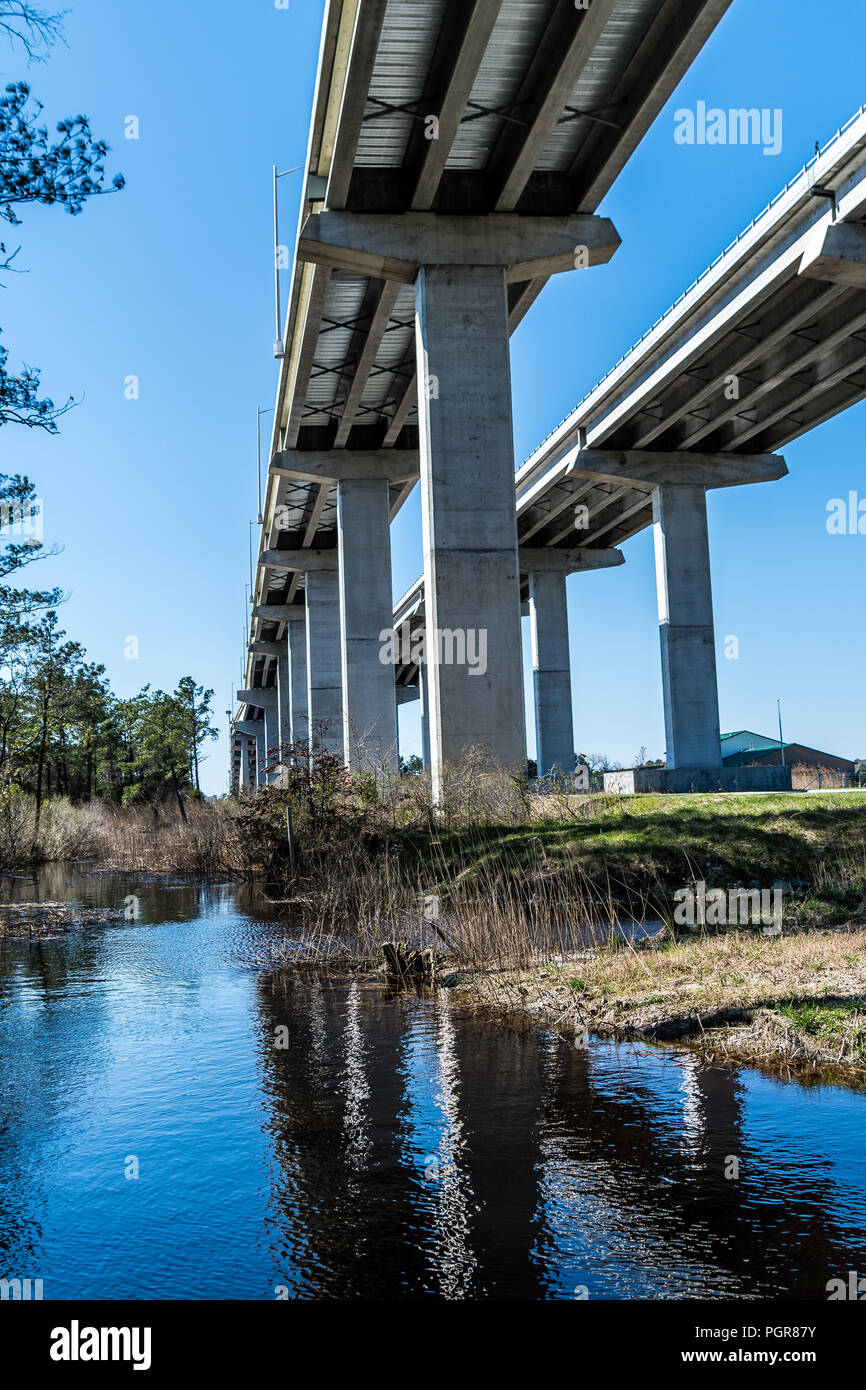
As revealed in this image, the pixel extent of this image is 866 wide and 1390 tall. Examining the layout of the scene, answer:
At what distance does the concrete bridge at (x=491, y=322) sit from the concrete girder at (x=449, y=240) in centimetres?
4

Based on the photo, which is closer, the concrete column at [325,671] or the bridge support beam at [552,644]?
the concrete column at [325,671]

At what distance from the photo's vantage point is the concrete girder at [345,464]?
31703mm

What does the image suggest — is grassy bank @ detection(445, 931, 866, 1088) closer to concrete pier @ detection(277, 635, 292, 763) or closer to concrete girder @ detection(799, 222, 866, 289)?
concrete girder @ detection(799, 222, 866, 289)

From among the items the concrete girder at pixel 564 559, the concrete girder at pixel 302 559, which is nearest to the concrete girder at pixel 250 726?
the concrete girder at pixel 564 559

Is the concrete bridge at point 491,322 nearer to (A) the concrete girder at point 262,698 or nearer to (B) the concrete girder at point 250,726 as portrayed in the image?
(A) the concrete girder at point 262,698

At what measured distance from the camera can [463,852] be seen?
13.5 m

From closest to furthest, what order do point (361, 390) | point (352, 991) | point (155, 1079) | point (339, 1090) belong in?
point (339, 1090) → point (155, 1079) → point (352, 991) → point (361, 390)

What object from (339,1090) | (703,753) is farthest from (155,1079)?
(703,753)

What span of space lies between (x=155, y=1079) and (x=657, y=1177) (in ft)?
11.1

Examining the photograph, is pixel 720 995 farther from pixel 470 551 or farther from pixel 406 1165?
pixel 470 551

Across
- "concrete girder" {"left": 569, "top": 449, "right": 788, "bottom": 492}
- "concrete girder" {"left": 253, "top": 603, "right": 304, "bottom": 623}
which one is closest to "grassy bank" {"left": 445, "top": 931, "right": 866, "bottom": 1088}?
"concrete girder" {"left": 569, "top": 449, "right": 788, "bottom": 492}

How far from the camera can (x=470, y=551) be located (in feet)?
61.4

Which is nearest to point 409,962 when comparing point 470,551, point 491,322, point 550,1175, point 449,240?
point 550,1175
